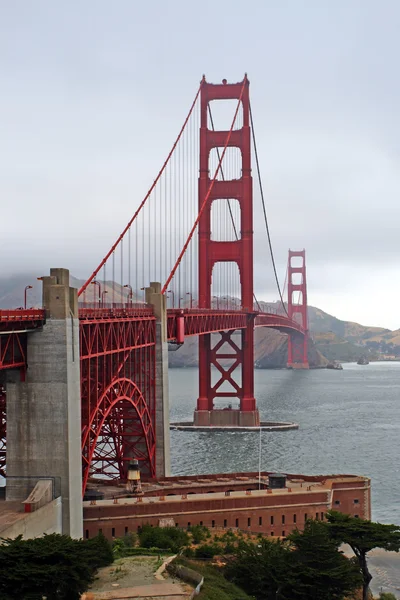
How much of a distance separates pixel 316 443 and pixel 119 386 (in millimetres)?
29527

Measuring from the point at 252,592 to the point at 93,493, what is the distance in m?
9.30

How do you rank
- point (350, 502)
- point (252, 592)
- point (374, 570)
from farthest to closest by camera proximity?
1. point (350, 502)
2. point (374, 570)
3. point (252, 592)

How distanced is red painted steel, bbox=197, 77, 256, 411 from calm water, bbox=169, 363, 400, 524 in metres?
5.31

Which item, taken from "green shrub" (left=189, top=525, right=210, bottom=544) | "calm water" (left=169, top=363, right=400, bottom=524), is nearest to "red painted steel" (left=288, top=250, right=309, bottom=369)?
"calm water" (left=169, top=363, right=400, bottom=524)

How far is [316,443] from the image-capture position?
2498 inches

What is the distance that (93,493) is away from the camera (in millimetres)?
34219

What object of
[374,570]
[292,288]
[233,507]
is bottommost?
[374,570]

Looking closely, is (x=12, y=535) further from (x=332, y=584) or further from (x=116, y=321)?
(x=116, y=321)

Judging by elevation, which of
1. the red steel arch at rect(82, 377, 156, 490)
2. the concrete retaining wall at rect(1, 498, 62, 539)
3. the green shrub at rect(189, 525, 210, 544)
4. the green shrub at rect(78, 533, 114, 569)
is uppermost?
the red steel arch at rect(82, 377, 156, 490)

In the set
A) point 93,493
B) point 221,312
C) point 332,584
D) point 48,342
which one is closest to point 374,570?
point 332,584

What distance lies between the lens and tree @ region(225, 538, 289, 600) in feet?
86.8

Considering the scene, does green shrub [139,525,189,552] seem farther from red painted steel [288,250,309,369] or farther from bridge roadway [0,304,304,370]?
red painted steel [288,250,309,369]

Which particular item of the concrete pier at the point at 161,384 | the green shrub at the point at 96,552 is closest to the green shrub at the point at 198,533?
the green shrub at the point at 96,552

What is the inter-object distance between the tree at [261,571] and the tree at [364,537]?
112 inches
